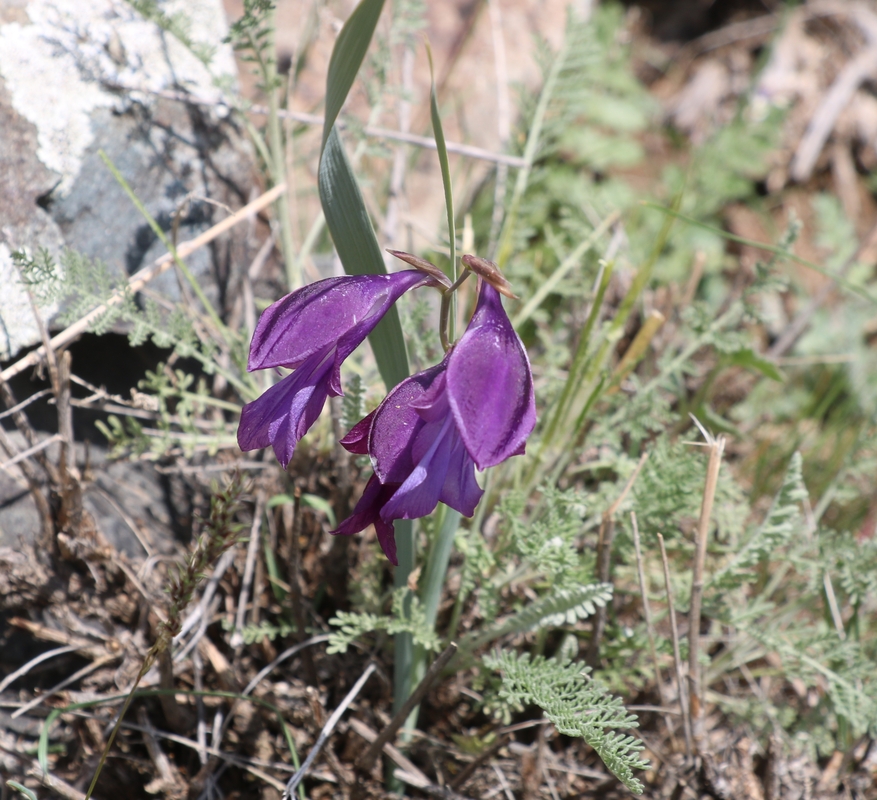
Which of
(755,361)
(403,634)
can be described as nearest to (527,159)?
(755,361)

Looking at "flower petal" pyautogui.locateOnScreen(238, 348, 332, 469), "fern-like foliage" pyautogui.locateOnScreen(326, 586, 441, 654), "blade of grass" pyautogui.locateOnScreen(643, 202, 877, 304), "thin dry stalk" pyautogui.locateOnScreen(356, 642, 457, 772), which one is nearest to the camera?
"flower petal" pyautogui.locateOnScreen(238, 348, 332, 469)

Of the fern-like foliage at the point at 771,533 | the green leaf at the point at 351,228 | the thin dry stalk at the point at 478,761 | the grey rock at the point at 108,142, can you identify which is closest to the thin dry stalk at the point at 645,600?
the fern-like foliage at the point at 771,533

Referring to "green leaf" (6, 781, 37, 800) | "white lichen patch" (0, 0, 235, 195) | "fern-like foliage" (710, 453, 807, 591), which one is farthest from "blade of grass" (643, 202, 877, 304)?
"green leaf" (6, 781, 37, 800)

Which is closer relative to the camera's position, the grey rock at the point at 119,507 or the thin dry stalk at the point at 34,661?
the thin dry stalk at the point at 34,661

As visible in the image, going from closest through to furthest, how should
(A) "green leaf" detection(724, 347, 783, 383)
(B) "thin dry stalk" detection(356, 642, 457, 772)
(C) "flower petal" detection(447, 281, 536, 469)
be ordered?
(C) "flower petal" detection(447, 281, 536, 469) < (B) "thin dry stalk" detection(356, 642, 457, 772) < (A) "green leaf" detection(724, 347, 783, 383)

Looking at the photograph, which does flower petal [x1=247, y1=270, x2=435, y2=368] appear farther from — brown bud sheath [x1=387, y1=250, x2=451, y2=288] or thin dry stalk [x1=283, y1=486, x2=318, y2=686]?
thin dry stalk [x1=283, y1=486, x2=318, y2=686]

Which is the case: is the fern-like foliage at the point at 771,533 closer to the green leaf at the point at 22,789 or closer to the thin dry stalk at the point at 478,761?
the thin dry stalk at the point at 478,761
